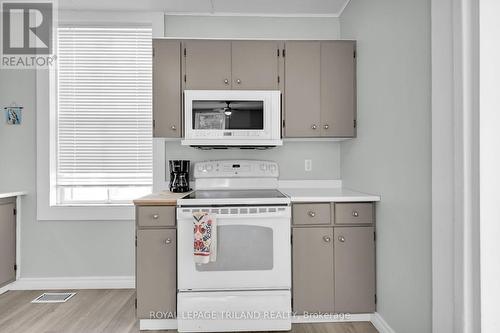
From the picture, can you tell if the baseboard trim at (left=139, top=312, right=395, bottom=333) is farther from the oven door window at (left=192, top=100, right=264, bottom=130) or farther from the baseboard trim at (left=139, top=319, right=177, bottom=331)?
the oven door window at (left=192, top=100, right=264, bottom=130)

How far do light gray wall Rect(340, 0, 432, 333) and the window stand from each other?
1.91 metres

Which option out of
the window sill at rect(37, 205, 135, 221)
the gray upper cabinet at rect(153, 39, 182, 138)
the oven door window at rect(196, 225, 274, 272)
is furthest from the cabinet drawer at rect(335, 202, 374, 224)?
the window sill at rect(37, 205, 135, 221)

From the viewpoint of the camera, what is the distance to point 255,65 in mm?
2633

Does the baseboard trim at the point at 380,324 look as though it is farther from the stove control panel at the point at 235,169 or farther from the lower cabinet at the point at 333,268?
the stove control panel at the point at 235,169

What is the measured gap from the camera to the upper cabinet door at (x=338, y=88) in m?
2.64

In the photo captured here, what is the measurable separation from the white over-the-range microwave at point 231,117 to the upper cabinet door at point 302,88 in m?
0.15

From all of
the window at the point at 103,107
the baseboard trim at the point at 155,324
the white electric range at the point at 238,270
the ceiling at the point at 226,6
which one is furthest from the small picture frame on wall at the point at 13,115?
the baseboard trim at the point at 155,324

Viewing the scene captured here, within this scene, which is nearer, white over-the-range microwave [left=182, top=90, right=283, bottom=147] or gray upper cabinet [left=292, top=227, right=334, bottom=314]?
gray upper cabinet [left=292, top=227, right=334, bottom=314]

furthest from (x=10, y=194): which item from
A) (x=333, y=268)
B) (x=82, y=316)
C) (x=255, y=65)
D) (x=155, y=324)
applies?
(x=333, y=268)

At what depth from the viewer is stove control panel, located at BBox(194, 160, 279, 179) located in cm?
288

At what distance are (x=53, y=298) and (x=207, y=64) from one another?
91.3 inches

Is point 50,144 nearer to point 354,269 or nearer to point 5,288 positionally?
point 5,288

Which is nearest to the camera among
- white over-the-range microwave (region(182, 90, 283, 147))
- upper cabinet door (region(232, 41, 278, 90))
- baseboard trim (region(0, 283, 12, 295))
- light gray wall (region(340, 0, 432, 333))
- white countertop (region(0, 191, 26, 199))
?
light gray wall (region(340, 0, 432, 333))
